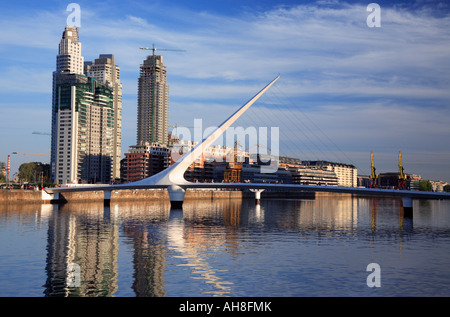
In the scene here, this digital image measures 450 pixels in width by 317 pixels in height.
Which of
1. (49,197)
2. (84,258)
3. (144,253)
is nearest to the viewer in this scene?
(84,258)

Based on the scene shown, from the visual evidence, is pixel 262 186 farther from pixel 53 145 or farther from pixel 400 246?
pixel 53 145

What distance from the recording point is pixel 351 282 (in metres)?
16.2

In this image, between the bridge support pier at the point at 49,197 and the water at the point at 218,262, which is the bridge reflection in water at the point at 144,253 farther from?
the bridge support pier at the point at 49,197

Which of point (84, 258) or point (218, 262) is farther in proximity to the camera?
point (84, 258)

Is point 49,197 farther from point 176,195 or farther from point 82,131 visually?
point 82,131

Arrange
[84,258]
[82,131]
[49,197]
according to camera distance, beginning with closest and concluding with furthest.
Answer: [84,258], [49,197], [82,131]

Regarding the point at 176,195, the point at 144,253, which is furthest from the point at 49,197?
the point at 144,253

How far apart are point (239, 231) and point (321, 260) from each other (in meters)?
13.5

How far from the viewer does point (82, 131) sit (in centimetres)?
14238

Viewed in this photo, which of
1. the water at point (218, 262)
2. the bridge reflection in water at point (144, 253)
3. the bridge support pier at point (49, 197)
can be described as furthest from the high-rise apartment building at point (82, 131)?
the water at point (218, 262)

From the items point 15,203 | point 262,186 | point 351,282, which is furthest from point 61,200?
point 351,282

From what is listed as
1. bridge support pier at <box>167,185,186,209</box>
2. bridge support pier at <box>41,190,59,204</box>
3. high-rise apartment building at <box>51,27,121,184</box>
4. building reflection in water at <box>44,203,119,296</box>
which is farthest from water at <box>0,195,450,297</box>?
high-rise apartment building at <box>51,27,121,184</box>

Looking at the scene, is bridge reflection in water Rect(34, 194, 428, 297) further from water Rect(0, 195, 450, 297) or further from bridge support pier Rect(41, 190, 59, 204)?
bridge support pier Rect(41, 190, 59, 204)

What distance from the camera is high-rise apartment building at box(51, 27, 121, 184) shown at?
13862cm
